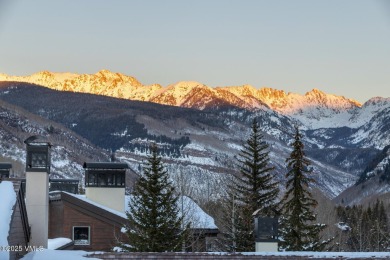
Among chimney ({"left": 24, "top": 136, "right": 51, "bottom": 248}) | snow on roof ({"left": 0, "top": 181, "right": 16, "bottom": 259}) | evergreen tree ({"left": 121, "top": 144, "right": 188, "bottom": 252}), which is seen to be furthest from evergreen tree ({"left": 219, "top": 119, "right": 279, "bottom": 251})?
snow on roof ({"left": 0, "top": 181, "right": 16, "bottom": 259})

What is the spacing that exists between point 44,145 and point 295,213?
23.3 m

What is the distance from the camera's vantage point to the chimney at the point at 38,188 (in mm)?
24000

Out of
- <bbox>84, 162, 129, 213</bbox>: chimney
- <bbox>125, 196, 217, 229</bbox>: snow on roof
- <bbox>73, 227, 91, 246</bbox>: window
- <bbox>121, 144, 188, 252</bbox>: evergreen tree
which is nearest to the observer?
<bbox>121, 144, 188, 252</bbox>: evergreen tree

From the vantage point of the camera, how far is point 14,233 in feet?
66.8

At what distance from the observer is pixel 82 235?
42250 millimetres

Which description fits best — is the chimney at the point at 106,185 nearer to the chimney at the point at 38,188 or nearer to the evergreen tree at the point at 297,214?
the evergreen tree at the point at 297,214

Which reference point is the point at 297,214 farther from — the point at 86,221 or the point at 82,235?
the point at 82,235

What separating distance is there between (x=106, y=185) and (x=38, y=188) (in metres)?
19.7

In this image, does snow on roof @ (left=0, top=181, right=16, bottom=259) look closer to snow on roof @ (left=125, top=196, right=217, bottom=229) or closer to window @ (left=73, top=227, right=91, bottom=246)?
window @ (left=73, top=227, right=91, bottom=246)

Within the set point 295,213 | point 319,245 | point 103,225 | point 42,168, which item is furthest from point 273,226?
point 319,245

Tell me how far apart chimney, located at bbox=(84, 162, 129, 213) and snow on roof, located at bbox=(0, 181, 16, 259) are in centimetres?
2341

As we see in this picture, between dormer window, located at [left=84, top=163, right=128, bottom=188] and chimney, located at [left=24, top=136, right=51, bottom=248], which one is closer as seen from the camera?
chimney, located at [left=24, top=136, right=51, bottom=248]

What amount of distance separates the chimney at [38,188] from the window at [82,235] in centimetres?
1650

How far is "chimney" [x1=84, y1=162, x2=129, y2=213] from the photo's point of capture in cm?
4416
